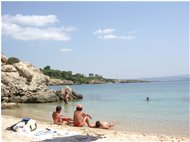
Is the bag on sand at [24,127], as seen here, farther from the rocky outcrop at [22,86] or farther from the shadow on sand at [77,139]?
the rocky outcrop at [22,86]

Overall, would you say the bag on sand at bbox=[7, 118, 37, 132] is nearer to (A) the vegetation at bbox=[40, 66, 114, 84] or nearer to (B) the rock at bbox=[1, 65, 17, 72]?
(B) the rock at bbox=[1, 65, 17, 72]

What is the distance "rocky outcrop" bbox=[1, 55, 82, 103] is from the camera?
31.1 m

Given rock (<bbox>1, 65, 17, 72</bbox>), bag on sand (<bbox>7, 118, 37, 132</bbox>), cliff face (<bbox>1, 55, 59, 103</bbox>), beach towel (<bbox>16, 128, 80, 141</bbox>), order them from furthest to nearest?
rock (<bbox>1, 65, 17, 72</bbox>), cliff face (<bbox>1, 55, 59, 103</bbox>), bag on sand (<bbox>7, 118, 37, 132</bbox>), beach towel (<bbox>16, 128, 80, 141</bbox>)

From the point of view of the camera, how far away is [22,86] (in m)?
32.1

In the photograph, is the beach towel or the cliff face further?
the cliff face

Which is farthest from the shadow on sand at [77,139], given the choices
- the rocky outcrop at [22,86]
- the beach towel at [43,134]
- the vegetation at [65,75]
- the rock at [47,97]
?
the vegetation at [65,75]

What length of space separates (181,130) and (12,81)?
65.7 ft

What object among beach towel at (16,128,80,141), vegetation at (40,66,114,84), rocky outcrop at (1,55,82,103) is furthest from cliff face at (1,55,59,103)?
vegetation at (40,66,114,84)

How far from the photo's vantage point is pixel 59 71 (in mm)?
119438

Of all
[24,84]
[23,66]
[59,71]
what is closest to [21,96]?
[24,84]

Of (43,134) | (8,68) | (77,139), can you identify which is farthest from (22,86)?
(77,139)

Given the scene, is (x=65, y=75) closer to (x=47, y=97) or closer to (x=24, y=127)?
(x=47, y=97)

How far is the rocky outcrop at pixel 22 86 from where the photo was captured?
102 feet

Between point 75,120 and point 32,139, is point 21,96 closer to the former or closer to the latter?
point 75,120
